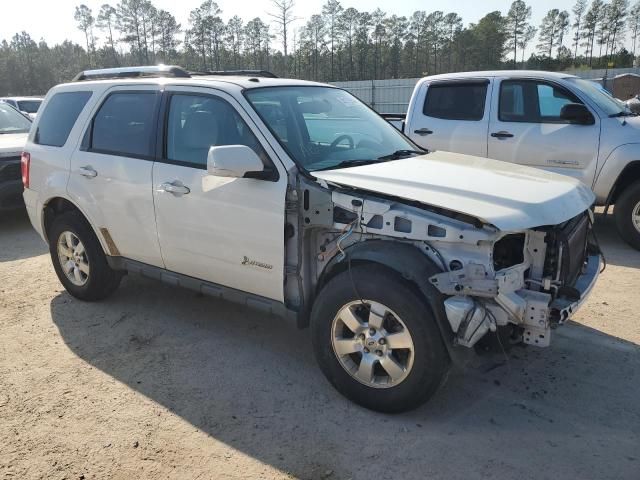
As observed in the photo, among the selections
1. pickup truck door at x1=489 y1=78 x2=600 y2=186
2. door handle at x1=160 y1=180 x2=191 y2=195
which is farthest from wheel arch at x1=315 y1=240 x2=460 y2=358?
pickup truck door at x1=489 y1=78 x2=600 y2=186

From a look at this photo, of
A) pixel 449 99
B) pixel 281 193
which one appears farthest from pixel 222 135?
pixel 449 99

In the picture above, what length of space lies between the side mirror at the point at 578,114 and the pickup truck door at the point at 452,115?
981 mm

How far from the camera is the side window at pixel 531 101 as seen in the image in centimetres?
676

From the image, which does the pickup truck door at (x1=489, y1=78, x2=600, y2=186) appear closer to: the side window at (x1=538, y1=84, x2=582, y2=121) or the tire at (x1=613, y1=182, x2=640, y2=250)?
the side window at (x1=538, y1=84, x2=582, y2=121)

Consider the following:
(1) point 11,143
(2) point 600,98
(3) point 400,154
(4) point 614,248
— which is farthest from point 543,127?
(1) point 11,143

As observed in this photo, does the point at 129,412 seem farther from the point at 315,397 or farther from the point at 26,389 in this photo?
the point at 315,397

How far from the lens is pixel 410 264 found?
9.70 ft

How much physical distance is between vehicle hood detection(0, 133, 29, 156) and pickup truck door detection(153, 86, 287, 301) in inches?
196

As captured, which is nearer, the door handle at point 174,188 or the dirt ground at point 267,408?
the dirt ground at point 267,408

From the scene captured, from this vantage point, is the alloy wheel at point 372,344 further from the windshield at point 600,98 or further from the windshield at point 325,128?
the windshield at point 600,98

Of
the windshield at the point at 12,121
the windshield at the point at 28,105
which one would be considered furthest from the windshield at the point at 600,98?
the windshield at the point at 28,105

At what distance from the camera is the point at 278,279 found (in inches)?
139

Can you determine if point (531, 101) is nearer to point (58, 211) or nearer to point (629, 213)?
point (629, 213)

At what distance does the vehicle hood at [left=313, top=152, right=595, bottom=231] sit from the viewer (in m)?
2.89
